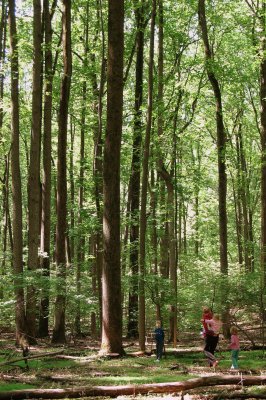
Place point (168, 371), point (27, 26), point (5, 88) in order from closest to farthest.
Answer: point (168, 371), point (27, 26), point (5, 88)

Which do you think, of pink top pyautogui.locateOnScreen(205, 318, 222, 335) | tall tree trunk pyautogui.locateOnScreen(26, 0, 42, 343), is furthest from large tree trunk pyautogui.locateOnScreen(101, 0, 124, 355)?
tall tree trunk pyautogui.locateOnScreen(26, 0, 42, 343)

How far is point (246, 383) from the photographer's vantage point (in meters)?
8.54

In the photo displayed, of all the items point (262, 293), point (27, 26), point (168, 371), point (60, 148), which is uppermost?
point (27, 26)

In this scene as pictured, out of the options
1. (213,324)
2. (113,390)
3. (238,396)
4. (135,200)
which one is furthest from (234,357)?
(135,200)

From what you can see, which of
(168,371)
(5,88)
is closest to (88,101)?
(5,88)

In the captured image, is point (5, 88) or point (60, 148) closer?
point (60, 148)

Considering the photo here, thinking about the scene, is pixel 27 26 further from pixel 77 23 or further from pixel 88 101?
pixel 88 101

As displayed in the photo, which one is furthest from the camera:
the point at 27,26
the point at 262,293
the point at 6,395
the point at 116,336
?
the point at 27,26

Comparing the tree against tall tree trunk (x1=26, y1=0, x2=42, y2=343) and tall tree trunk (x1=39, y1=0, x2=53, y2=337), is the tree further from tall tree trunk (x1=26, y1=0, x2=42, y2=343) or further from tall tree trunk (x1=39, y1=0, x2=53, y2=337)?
tall tree trunk (x1=26, y1=0, x2=42, y2=343)

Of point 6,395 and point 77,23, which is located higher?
point 77,23

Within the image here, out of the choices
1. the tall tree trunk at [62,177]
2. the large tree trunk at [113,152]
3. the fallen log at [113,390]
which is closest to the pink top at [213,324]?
the large tree trunk at [113,152]

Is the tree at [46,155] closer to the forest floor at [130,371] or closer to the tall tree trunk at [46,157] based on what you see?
the tall tree trunk at [46,157]

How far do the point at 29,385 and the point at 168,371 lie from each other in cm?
376

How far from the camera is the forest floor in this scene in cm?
823
